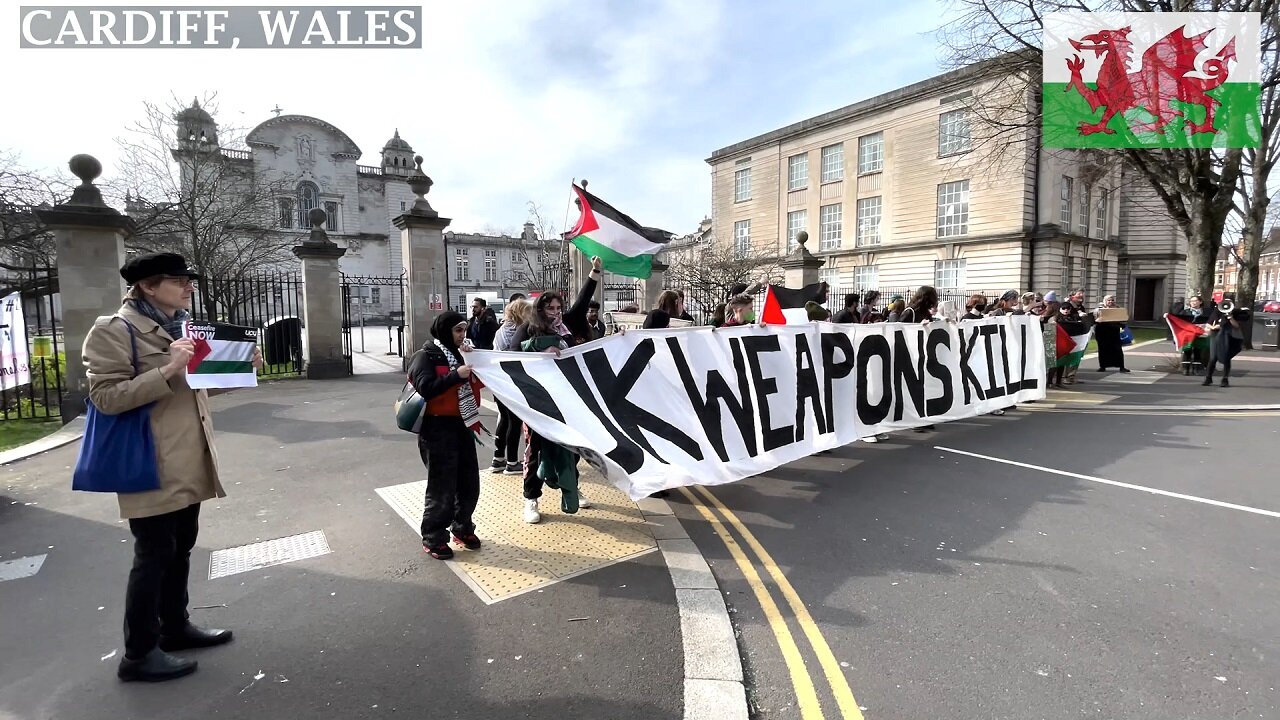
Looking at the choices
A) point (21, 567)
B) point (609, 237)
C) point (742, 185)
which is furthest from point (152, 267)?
point (742, 185)

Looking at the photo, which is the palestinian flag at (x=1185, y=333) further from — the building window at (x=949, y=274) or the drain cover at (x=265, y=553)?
the building window at (x=949, y=274)

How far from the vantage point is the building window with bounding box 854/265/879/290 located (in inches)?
1633

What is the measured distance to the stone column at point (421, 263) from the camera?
48.3 ft

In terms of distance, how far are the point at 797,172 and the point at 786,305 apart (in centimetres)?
3718

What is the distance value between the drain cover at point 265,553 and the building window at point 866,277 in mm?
41164

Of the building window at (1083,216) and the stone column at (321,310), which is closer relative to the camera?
the stone column at (321,310)

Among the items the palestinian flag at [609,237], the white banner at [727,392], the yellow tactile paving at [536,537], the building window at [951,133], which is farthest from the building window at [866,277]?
the yellow tactile paving at [536,537]

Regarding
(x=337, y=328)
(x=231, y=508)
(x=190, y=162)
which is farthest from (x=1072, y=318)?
(x=190, y=162)

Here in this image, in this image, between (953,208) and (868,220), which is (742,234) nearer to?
(868,220)

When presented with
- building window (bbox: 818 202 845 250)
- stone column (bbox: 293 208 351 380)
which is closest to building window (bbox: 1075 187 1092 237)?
building window (bbox: 818 202 845 250)

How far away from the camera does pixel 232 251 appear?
25.0 metres

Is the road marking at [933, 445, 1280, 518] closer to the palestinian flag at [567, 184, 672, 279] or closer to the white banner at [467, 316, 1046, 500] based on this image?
the white banner at [467, 316, 1046, 500]

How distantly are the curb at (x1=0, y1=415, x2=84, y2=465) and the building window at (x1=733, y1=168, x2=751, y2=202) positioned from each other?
153ft

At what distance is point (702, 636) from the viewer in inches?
134
